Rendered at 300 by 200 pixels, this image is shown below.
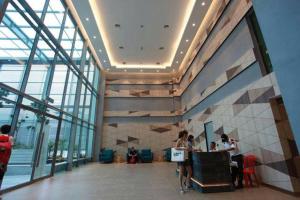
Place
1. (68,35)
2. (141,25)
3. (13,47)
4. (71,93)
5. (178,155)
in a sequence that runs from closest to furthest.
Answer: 1. (178,155)
2. (13,47)
3. (68,35)
4. (71,93)
5. (141,25)

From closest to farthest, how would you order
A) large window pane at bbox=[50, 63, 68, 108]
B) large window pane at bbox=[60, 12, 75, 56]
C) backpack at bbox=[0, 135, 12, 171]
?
backpack at bbox=[0, 135, 12, 171] < large window pane at bbox=[50, 63, 68, 108] < large window pane at bbox=[60, 12, 75, 56]

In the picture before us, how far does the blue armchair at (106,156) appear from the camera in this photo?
11430 mm

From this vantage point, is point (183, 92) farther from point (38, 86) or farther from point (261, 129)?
point (38, 86)

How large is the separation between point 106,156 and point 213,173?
8923mm

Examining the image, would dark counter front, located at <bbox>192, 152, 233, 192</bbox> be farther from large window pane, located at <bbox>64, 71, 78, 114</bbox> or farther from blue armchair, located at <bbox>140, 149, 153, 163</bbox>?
blue armchair, located at <bbox>140, 149, 153, 163</bbox>

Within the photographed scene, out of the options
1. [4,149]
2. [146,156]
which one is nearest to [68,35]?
[4,149]

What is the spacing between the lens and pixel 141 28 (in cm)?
913

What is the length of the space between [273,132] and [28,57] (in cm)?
672

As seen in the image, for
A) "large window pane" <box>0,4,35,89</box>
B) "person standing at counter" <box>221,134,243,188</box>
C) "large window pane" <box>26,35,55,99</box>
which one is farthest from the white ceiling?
"person standing at counter" <box>221,134,243,188</box>

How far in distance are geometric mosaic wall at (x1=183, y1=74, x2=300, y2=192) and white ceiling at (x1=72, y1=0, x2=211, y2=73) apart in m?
4.54

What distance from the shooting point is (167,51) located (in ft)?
37.5

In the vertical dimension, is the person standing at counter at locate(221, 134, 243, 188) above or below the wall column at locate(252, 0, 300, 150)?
below

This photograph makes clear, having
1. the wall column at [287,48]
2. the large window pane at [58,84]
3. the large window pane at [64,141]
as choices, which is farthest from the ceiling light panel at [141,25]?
the wall column at [287,48]

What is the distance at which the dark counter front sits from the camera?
12.6 ft
